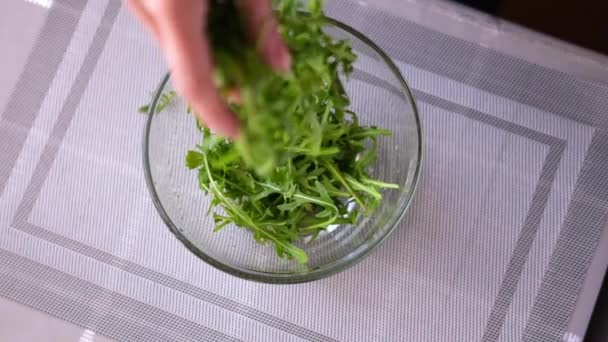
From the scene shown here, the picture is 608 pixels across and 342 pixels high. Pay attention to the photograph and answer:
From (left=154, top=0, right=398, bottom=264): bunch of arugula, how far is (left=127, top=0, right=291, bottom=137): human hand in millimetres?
17

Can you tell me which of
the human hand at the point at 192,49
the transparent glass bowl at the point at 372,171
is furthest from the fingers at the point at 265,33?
the transparent glass bowl at the point at 372,171

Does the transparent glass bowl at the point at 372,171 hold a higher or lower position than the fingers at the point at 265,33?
lower

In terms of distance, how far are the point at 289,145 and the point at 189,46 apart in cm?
20

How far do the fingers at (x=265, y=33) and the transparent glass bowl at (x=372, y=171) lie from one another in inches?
9.2

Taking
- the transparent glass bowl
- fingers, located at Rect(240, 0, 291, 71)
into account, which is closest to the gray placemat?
the transparent glass bowl

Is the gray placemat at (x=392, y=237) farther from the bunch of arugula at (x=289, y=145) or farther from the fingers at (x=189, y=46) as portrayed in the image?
the fingers at (x=189, y=46)

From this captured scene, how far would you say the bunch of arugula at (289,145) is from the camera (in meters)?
0.49

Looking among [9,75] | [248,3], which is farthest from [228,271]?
[9,75]

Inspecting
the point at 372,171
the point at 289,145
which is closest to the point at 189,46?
the point at 289,145

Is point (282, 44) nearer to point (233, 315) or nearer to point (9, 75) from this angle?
point (233, 315)

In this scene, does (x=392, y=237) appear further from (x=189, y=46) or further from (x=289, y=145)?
(x=189, y=46)

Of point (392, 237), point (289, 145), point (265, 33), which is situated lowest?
point (392, 237)

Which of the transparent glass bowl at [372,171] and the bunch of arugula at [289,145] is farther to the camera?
the transparent glass bowl at [372,171]

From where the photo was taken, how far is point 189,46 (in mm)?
432
